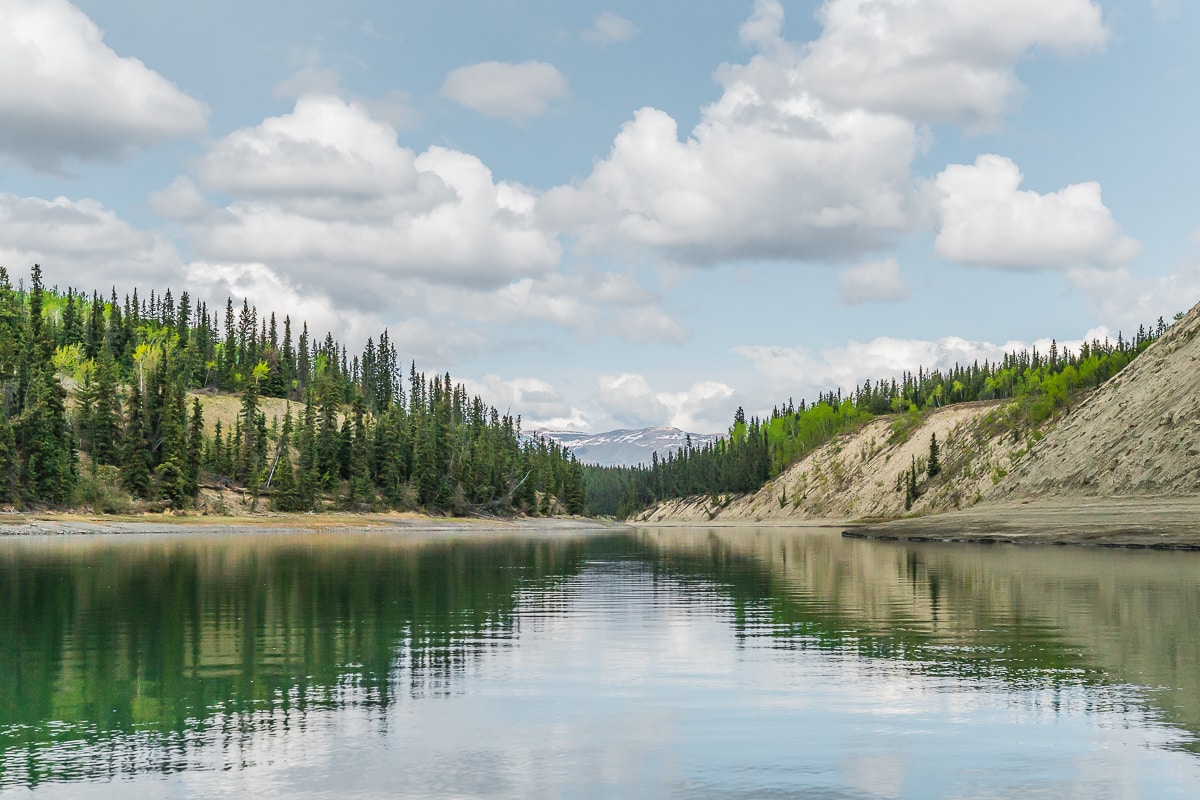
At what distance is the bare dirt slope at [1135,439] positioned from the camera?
102 metres

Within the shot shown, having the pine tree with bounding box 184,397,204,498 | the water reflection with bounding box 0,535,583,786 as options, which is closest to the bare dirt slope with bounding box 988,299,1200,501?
the water reflection with bounding box 0,535,583,786

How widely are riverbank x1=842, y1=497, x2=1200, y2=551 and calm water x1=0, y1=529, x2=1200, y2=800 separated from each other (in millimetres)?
45094

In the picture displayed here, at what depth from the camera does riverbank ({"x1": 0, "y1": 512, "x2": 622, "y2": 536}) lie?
116 m

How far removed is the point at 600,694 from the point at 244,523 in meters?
136

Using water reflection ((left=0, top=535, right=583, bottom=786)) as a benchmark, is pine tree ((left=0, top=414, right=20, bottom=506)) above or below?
above

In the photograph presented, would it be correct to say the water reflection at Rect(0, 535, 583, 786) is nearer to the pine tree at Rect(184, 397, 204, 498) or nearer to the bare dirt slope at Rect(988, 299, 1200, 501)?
the bare dirt slope at Rect(988, 299, 1200, 501)

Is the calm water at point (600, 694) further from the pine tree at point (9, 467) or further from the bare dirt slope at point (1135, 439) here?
the pine tree at point (9, 467)

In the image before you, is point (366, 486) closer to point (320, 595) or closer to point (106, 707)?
point (320, 595)

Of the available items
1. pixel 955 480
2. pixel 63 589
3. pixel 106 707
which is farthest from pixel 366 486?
pixel 106 707

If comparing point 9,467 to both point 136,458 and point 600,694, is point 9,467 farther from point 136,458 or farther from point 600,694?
point 600,694

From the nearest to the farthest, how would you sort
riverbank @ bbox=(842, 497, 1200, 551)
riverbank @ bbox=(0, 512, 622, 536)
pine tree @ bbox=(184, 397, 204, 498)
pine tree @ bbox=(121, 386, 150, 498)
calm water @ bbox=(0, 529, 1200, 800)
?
calm water @ bbox=(0, 529, 1200, 800)
riverbank @ bbox=(842, 497, 1200, 551)
riverbank @ bbox=(0, 512, 622, 536)
pine tree @ bbox=(121, 386, 150, 498)
pine tree @ bbox=(184, 397, 204, 498)

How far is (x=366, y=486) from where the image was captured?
184000 mm

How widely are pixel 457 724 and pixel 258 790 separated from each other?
14.6 feet

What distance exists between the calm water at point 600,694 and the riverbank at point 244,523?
83.1m
